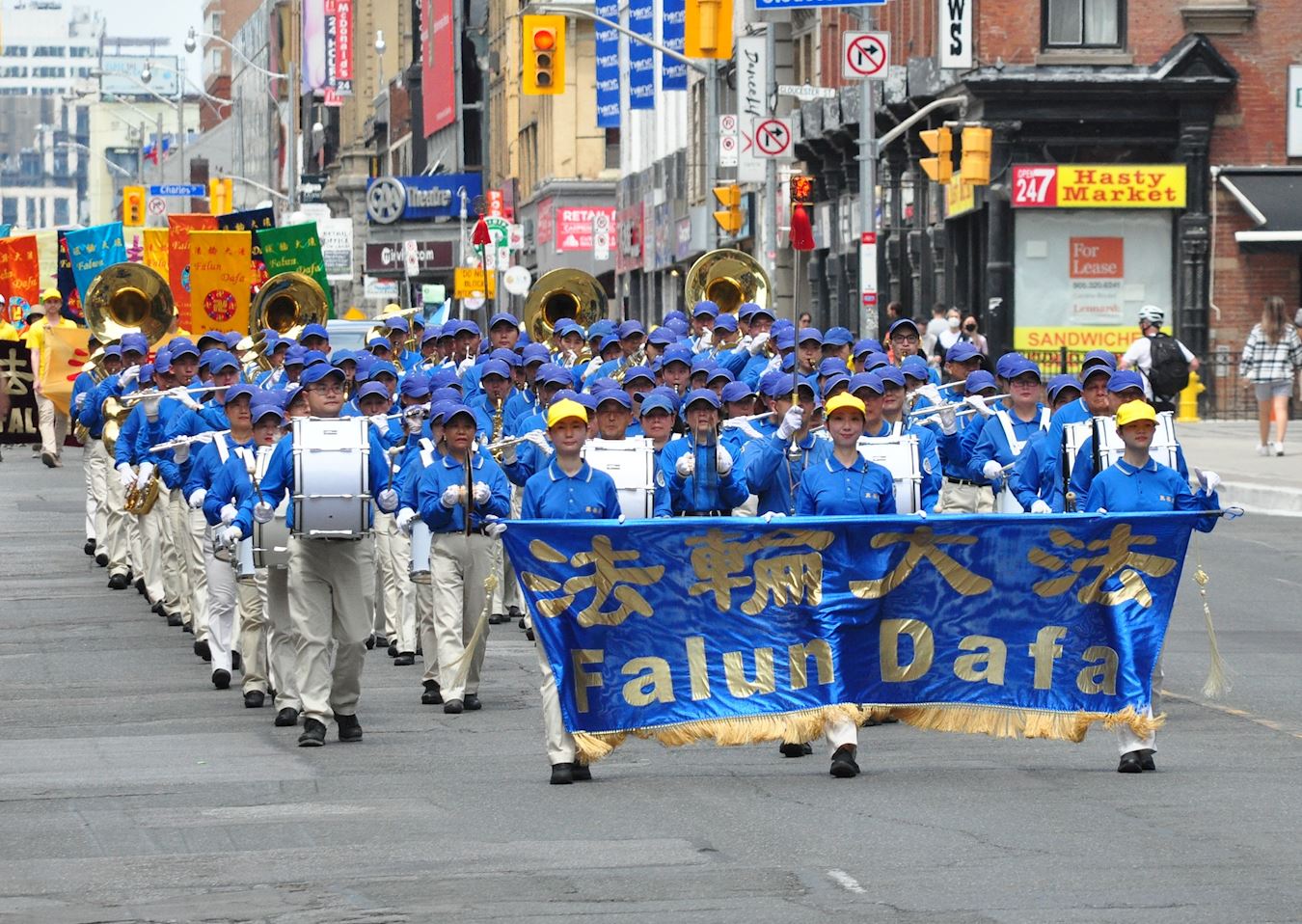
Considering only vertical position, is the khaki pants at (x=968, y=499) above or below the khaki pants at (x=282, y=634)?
above

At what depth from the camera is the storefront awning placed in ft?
127

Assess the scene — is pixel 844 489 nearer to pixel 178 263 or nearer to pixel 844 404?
pixel 844 404

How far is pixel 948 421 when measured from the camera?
51.0 feet

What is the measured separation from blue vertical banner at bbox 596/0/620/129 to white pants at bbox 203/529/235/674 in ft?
148

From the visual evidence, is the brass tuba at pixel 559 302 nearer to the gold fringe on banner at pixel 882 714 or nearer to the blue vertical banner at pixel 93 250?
the blue vertical banner at pixel 93 250

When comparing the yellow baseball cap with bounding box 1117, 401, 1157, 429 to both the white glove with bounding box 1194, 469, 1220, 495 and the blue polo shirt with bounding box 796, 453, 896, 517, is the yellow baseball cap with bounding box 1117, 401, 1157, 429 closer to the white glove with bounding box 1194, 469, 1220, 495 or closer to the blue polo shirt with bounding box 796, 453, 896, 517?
the white glove with bounding box 1194, 469, 1220, 495

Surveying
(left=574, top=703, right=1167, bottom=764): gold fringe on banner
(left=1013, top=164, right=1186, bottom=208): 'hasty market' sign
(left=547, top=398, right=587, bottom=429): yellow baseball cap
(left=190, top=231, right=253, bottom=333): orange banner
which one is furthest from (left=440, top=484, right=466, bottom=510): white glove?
(left=1013, top=164, right=1186, bottom=208): 'hasty market' sign

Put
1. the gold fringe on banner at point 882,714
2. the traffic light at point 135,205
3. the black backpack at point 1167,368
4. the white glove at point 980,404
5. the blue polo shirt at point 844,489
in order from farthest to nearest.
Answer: the traffic light at point 135,205 < the black backpack at point 1167,368 < the white glove at point 980,404 < the blue polo shirt at point 844,489 < the gold fringe on banner at point 882,714

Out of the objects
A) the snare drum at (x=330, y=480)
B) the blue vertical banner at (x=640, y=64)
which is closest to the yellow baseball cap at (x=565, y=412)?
the snare drum at (x=330, y=480)

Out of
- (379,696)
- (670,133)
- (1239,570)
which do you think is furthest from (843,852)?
(670,133)

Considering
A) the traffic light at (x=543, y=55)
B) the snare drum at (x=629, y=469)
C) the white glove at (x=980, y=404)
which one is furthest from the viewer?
the traffic light at (x=543, y=55)

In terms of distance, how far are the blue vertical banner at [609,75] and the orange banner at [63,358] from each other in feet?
96.2

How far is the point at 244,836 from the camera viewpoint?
→ 395 inches

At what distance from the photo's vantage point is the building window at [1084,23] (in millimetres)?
39250
